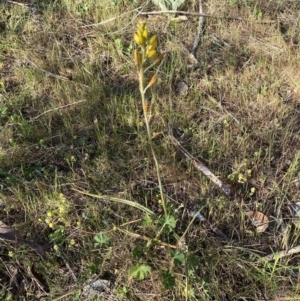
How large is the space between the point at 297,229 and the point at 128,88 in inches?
56.5

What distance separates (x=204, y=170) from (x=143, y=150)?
15.1 inches

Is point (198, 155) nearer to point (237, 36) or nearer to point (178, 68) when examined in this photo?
point (178, 68)

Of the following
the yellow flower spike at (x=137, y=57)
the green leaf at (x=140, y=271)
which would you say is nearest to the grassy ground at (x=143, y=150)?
the green leaf at (x=140, y=271)

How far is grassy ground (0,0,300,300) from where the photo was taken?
2037 millimetres

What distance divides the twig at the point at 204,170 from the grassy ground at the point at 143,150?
4 cm

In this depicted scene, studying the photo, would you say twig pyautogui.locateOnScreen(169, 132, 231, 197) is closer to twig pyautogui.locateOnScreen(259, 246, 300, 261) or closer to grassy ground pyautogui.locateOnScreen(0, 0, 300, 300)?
grassy ground pyautogui.locateOnScreen(0, 0, 300, 300)

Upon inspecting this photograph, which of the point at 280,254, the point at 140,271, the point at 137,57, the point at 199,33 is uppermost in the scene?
the point at 137,57

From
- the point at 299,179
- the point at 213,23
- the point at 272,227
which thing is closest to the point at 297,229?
the point at 272,227

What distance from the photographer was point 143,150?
2555 mm

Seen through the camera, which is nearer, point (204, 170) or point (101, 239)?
point (101, 239)

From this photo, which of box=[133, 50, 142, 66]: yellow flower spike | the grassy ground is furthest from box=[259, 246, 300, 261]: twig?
box=[133, 50, 142, 66]: yellow flower spike

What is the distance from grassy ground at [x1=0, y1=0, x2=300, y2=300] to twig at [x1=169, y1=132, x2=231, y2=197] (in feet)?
0.13

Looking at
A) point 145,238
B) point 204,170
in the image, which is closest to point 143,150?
point 204,170

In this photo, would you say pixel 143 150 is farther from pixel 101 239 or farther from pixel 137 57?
pixel 137 57
